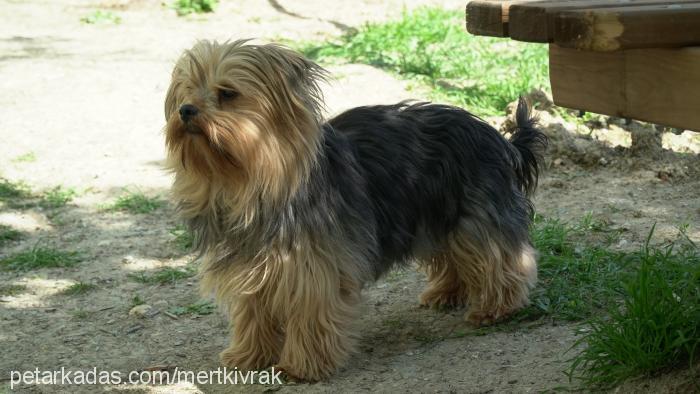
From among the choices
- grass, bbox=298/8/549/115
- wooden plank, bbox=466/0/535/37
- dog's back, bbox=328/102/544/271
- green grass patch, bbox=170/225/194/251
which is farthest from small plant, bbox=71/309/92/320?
grass, bbox=298/8/549/115

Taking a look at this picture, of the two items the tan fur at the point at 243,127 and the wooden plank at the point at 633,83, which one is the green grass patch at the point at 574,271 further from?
the wooden plank at the point at 633,83

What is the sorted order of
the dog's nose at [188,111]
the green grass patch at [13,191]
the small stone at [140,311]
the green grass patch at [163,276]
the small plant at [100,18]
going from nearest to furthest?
1. the dog's nose at [188,111]
2. the small stone at [140,311]
3. the green grass patch at [163,276]
4. the green grass patch at [13,191]
5. the small plant at [100,18]

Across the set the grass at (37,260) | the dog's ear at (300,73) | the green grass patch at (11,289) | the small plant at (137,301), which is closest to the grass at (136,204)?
the grass at (37,260)

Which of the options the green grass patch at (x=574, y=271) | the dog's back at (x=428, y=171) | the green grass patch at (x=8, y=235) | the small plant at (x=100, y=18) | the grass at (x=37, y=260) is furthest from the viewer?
the small plant at (x=100, y=18)

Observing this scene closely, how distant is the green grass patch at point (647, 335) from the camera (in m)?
3.62

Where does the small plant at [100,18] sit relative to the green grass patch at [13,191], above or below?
above

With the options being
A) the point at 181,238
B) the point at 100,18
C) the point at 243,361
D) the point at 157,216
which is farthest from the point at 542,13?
the point at 100,18

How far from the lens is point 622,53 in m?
2.83

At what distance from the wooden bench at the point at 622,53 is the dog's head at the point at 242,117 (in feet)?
3.93

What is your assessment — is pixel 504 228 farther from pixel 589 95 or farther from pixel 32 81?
pixel 32 81

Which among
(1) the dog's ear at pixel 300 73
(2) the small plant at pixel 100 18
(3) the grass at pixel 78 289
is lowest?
(3) the grass at pixel 78 289

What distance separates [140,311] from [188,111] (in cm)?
176

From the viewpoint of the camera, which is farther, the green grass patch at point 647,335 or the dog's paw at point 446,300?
the dog's paw at point 446,300

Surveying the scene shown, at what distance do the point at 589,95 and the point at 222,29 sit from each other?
30.6ft
